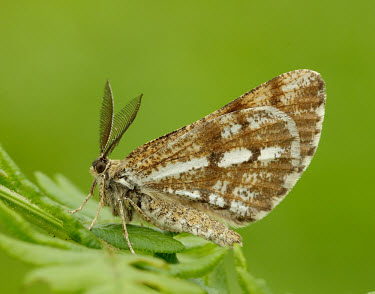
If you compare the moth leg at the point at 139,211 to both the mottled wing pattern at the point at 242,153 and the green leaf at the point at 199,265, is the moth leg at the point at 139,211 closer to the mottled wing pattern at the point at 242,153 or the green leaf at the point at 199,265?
the mottled wing pattern at the point at 242,153

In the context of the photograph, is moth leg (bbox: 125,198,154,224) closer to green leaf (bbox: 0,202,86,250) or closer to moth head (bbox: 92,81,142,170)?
moth head (bbox: 92,81,142,170)

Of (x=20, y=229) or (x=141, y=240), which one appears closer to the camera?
(x=20, y=229)

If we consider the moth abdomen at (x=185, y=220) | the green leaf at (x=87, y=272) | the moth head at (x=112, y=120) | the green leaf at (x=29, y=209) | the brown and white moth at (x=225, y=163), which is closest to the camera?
the green leaf at (x=87, y=272)

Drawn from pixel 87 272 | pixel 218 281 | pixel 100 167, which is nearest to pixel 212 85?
pixel 100 167

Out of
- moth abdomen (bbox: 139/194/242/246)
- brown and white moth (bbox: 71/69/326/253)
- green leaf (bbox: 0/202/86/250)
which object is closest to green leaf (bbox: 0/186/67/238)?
green leaf (bbox: 0/202/86/250)

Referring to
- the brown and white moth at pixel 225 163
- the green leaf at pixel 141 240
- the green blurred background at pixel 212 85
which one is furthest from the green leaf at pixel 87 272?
the green blurred background at pixel 212 85

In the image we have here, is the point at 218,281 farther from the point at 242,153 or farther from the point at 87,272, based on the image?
the point at 87,272
